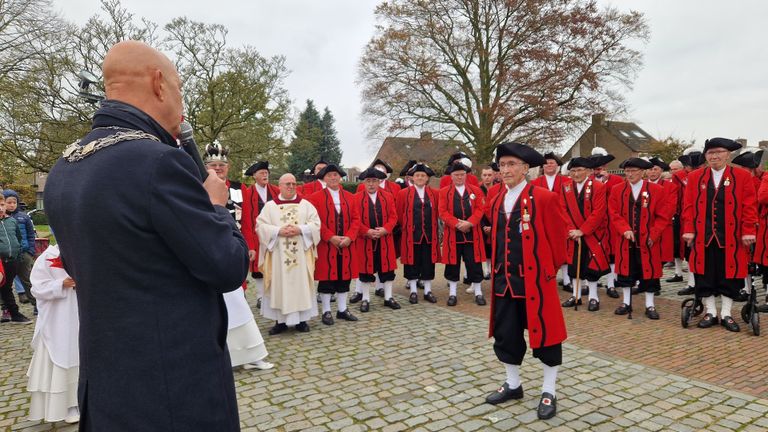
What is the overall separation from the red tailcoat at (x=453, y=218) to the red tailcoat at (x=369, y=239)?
0.89m

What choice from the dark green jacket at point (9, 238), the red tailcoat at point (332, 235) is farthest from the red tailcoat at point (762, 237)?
the dark green jacket at point (9, 238)

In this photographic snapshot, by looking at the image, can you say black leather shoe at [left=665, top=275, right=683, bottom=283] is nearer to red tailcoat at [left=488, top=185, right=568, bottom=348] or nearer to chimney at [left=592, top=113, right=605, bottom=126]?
red tailcoat at [left=488, top=185, right=568, bottom=348]

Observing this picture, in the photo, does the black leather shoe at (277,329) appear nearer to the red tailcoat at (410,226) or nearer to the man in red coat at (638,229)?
the red tailcoat at (410,226)

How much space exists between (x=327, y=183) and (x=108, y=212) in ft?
20.4

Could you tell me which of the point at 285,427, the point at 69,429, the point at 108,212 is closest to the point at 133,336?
the point at 108,212

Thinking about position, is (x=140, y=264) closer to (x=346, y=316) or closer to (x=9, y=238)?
(x=346, y=316)

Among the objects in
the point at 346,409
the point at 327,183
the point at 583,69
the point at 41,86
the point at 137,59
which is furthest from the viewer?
the point at 583,69

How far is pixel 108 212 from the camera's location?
55.8 inches

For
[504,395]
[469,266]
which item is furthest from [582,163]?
[504,395]

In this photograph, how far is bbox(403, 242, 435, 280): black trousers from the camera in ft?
28.2

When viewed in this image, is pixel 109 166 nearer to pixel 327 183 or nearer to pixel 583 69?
pixel 327 183

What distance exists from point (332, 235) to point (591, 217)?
4.11 metres

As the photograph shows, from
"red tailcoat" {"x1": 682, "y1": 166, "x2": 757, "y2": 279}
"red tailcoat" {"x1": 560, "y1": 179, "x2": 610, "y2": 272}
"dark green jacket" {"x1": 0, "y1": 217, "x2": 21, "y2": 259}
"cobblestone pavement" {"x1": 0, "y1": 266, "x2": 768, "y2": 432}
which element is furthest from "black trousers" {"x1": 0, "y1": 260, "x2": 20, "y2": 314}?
"red tailcoat" {"x1": 682, "y1": 166, "x2": 757, "y2": 279}

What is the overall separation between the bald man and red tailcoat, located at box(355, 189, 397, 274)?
6.21 metres
